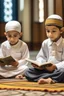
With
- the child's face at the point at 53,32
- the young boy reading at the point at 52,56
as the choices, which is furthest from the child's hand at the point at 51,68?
the child's face at the point at 53,32

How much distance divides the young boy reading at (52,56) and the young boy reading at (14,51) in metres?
0.26

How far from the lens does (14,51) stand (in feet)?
8.59

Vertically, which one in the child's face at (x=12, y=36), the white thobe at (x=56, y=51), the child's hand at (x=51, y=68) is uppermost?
the child's face at (x=12, y=36)

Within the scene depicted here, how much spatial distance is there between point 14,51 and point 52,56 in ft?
1.68

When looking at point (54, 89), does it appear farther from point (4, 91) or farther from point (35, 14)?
point (35, 14)

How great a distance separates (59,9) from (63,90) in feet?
9.54

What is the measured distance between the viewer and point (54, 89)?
170 centimetres

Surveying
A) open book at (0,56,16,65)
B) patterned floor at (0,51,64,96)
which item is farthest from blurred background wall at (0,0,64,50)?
patterned floor at (0,51,64,96)

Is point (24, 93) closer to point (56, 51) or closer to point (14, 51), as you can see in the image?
point (56, 51)

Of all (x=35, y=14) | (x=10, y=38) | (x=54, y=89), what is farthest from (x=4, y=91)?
(x=35, y=14)

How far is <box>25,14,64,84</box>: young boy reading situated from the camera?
2.08m

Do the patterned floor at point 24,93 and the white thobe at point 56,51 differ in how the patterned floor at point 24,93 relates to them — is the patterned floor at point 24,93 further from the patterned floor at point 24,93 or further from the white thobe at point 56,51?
the white thobe at point 56,51

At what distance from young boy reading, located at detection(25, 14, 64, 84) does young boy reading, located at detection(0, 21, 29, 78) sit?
264 mm

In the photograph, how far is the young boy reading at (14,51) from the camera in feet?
8.14
